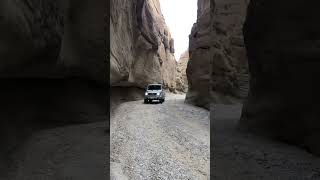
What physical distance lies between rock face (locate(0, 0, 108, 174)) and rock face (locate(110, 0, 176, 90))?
183 cm

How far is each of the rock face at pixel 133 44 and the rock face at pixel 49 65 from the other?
72.0 inches

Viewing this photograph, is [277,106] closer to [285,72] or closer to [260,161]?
[285,72]

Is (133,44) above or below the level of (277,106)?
above

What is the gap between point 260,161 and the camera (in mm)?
5066

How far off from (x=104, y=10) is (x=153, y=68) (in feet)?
62.2

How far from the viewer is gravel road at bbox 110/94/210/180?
8656mm

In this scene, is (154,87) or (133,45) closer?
(133,45)

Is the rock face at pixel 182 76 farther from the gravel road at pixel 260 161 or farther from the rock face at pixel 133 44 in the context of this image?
the gravel road at pixel 260 161

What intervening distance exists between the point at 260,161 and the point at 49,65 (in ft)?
17.8

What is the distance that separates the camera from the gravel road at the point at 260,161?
4.55 meters

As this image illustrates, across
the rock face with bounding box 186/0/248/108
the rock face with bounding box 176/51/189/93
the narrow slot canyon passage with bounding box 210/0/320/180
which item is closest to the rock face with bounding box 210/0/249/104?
the rock face with bounding box 186/0/248/108

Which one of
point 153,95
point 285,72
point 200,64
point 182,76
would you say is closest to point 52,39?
point 285,72

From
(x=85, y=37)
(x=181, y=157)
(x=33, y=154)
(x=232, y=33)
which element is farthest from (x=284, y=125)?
(x=232, y=33)

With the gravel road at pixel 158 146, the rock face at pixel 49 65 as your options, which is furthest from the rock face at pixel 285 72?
the rock face at pixel 49 65
